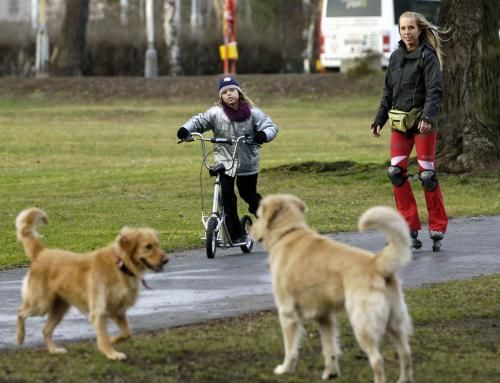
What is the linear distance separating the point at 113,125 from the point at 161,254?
27.3m

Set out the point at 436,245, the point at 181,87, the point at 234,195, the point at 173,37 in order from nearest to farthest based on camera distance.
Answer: the point at 436,245
the point at 234,195
the point at 181,87
the point at 173,37

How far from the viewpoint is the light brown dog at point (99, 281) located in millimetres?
7863

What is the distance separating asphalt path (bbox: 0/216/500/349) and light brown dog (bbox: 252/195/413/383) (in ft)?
5.07

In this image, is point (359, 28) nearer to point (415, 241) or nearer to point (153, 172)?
point (153, 172)

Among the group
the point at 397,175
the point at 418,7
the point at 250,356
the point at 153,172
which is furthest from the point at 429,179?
the point at 418,7

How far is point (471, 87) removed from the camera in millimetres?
18844

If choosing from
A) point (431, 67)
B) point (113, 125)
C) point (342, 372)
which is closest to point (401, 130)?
point (431, 67)

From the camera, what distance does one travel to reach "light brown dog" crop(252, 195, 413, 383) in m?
7.11

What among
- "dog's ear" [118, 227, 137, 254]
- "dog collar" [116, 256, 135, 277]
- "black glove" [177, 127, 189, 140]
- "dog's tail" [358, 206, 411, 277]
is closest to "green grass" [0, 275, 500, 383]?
"dog collar" [116, 256, 135, 277]

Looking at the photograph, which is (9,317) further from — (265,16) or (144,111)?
(265,16)

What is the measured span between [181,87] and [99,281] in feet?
117

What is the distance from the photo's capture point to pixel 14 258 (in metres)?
12.9

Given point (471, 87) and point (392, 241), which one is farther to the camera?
point (471, 87)

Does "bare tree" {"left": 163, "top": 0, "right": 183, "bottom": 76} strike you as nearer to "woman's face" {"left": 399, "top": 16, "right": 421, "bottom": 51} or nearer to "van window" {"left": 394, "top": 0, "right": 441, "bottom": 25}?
"van window" {"left": 394, "top": 0, "right": 441, "bottom": 25}
